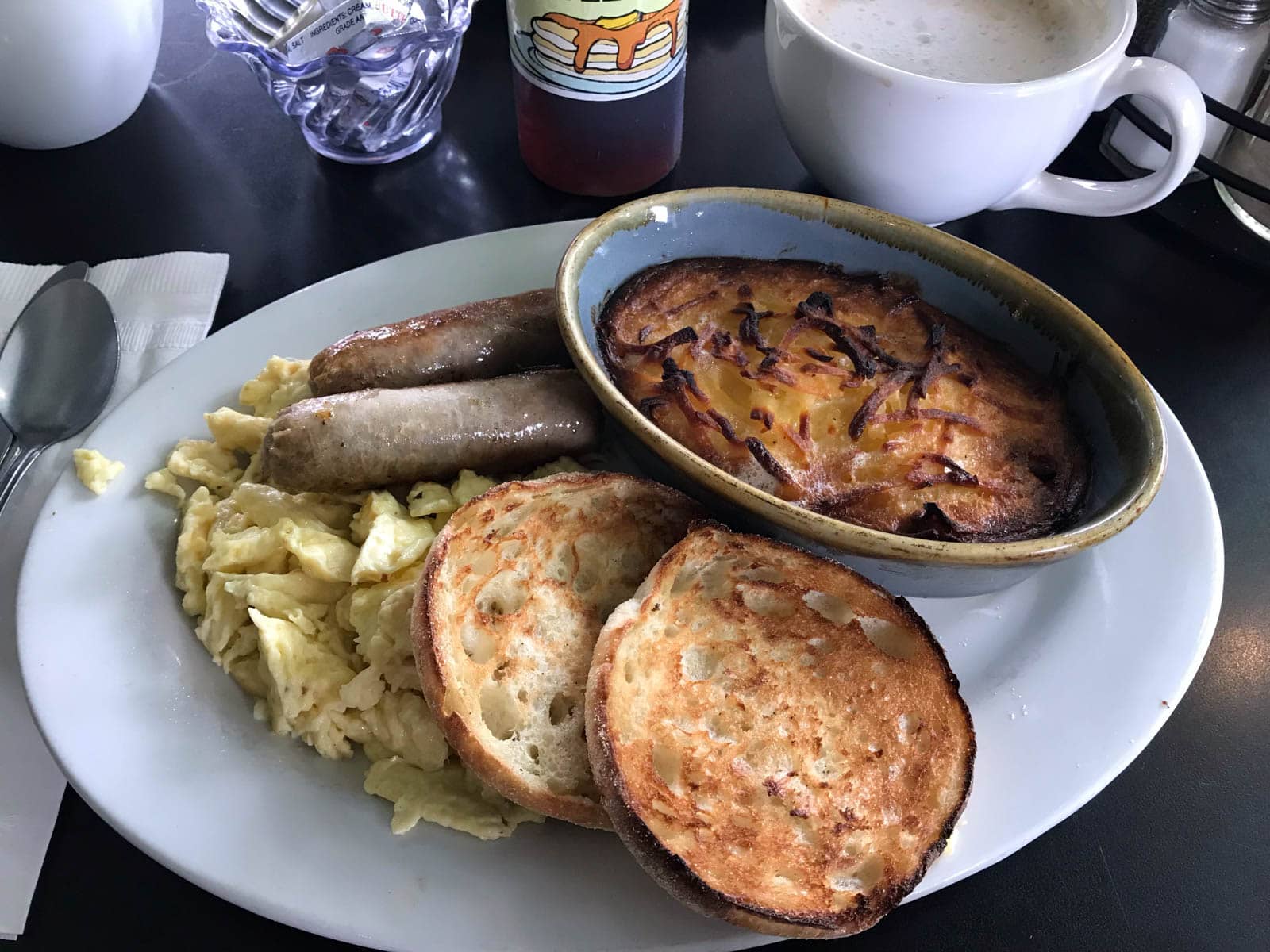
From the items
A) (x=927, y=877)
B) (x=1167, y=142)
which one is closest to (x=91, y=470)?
(x=927, y=877)

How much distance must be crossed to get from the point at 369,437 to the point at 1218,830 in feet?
4.41

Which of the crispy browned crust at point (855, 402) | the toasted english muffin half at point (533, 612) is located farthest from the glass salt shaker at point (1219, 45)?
the toasted english muffin half at point (533, 612)

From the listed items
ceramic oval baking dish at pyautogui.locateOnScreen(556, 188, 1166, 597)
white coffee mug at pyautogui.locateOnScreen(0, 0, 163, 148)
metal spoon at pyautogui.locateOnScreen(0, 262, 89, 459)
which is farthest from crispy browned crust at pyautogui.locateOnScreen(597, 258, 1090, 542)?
white coffee mug at pyautogui.locateOnScreen(0, 0, 163, 148)

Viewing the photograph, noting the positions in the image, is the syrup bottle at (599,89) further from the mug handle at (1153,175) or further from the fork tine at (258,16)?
the mug handle at (1153,175)

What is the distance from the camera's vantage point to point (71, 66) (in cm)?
221

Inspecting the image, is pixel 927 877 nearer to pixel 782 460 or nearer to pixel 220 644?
pixel 782 460

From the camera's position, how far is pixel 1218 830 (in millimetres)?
1467

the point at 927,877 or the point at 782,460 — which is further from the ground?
the point at 782,460

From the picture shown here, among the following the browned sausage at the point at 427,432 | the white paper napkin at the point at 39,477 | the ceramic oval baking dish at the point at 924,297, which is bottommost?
the white paper napkin at the point at 39,477

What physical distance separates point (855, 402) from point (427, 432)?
645 mm

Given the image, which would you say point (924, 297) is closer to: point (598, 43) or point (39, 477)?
point (598, 43)

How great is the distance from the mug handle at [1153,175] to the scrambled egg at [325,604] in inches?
43.5

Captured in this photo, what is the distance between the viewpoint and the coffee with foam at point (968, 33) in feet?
6.13

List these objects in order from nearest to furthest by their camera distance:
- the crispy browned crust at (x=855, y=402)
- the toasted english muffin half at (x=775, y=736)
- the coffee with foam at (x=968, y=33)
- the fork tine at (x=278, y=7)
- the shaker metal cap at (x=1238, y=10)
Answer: the toasted english muffin half at (x=775, y=736) < the crispy browned crust at (x=855, y=402) < the coffee with foam at (x=968, y=33) < the shaker metal cap at (x=1238, y=10) < the fork tine at (x=278, y=7)
